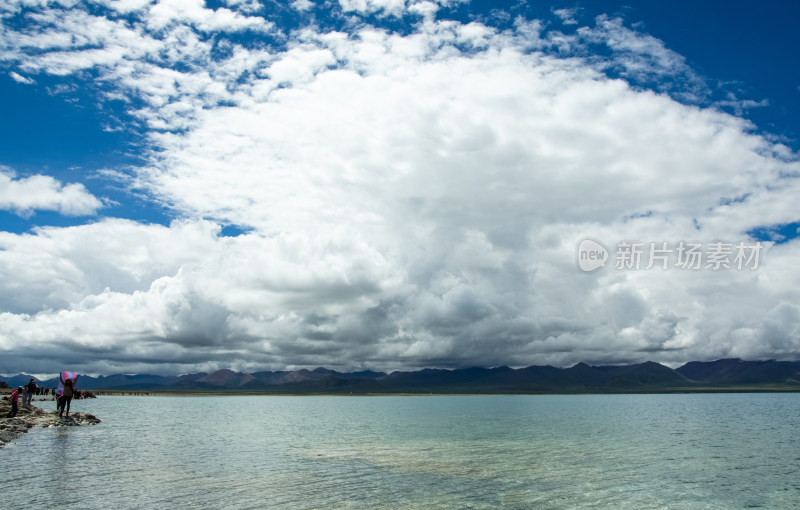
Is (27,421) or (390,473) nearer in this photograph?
(390,473)

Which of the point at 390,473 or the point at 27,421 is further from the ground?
the point at 390,473

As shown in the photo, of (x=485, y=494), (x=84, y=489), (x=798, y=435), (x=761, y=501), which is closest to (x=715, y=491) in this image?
(x=761, y=501)

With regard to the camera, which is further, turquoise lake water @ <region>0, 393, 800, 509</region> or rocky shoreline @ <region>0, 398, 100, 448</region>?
rocky shoreline @ <region>0, 398, 100, 448</region>

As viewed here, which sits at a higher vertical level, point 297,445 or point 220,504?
point 220,504

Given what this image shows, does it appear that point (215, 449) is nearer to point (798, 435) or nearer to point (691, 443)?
point (691, 443)

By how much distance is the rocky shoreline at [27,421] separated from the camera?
57494 millimetres

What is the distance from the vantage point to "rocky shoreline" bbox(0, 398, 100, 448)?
2264 inches

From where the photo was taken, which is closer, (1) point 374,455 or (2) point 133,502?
(2) point 133,502

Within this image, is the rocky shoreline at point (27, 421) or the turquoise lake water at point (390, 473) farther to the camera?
the rocky shoreline at point (27, 421)

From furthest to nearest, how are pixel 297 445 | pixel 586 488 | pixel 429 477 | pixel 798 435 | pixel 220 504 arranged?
pixel 798 435
pixel 297 445
pixel 429 477
pixel 586 488
pixel 220 504

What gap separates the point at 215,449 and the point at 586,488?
1607 inches

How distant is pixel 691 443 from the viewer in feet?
224

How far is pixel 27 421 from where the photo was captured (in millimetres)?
68438

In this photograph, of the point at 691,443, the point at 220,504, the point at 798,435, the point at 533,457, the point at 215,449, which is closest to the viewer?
the point at 220,504
